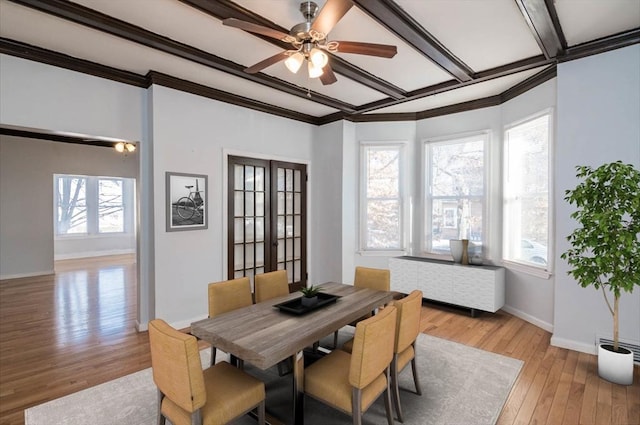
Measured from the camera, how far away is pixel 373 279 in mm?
3344

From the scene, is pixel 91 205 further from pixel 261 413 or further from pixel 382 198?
pixel 261 413

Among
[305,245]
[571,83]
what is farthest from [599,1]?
[305,245]

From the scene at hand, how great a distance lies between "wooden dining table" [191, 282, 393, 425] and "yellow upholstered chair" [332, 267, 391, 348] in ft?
1.90

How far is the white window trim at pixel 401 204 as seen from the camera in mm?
5391

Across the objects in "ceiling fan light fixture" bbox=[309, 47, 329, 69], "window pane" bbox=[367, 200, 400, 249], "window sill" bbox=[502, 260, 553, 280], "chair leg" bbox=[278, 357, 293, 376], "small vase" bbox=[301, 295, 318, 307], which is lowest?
"chair leg" bbox=[278, 357, 293, 376]

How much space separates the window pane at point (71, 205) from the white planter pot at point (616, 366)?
38.2 ft

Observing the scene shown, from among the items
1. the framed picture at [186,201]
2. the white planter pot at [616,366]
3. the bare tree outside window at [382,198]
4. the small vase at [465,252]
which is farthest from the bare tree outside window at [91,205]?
the white planter pot at [616,366]

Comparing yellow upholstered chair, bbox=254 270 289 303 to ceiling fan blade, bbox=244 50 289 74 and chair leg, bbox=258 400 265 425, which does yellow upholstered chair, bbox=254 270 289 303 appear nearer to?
chair leg, bbox=258 400 265 425

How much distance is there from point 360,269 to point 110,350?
2.81 meters

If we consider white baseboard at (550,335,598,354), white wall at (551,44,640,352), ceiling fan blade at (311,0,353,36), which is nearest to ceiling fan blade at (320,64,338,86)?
ceiling fan blade at (311,0,353,36)

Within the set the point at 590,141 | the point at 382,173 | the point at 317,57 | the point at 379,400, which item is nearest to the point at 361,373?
the point at 379,400

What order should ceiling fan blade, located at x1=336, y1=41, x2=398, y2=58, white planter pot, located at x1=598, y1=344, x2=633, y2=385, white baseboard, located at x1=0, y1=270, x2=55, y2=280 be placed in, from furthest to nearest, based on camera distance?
white baseboard, located at x1=0, y1=270, x2=55, y2=280 < white planter pot, located at x1=598, y1=344, x2=633, y2=385 < ceiling fan blade, located at x1=336, y1=41, x2=398, y2=58

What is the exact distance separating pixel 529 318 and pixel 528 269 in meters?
0.64

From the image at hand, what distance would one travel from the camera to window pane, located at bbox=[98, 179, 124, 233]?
9.83 metres
